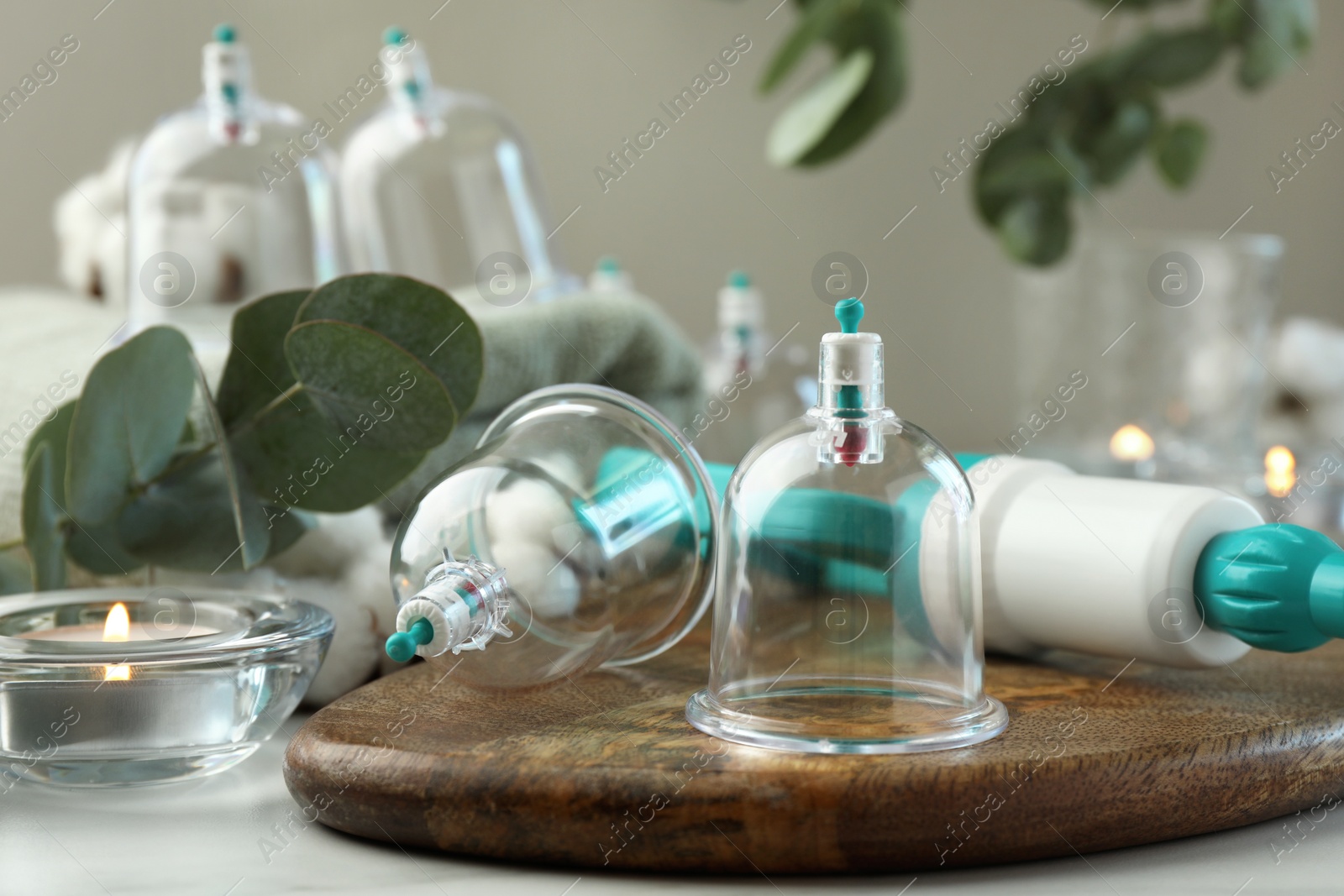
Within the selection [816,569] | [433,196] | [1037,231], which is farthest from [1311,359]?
[816,569]

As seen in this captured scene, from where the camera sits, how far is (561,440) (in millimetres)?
419

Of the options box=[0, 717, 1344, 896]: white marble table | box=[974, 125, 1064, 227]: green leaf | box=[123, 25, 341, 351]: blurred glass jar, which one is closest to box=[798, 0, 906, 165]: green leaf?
box=[974, 125, 1064, 227]: green leaf

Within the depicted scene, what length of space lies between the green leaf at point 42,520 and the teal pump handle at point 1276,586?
37 centimetres

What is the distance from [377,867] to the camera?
33 cm

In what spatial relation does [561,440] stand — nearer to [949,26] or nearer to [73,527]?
[73,527]

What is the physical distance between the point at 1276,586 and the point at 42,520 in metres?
0.39

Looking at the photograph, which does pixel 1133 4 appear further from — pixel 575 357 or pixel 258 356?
pixel 258 356

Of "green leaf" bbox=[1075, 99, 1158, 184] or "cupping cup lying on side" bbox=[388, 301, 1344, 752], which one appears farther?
"green leaf" bbox=[1075, 99, 1158, 184]

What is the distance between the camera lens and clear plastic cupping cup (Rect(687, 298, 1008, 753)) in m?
0.38

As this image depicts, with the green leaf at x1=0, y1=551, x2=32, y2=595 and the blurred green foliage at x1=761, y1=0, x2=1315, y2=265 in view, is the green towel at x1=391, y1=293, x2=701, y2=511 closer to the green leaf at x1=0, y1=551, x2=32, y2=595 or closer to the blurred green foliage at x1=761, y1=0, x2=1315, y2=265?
the green leaf at x1=0, y1=551, x2=32, y2=595

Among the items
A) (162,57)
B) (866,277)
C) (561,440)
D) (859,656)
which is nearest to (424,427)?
(561,440)

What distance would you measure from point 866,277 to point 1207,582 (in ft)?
2.82

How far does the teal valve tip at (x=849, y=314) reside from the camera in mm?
371

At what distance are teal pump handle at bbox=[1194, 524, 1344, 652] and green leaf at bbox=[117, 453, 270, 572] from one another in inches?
12.1
